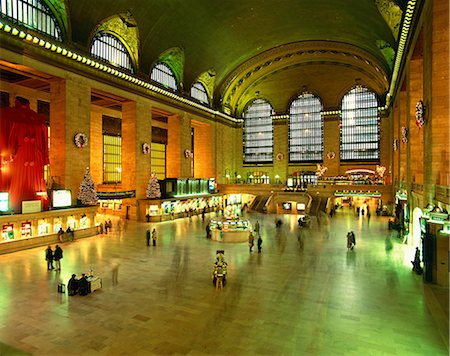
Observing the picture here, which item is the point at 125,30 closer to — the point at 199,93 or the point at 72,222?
the point at 199,93

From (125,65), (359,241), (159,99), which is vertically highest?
(125,65)

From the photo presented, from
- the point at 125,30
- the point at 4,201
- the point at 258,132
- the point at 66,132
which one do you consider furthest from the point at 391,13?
the point at 258,132

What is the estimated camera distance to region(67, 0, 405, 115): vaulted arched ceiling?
23984 millimetres

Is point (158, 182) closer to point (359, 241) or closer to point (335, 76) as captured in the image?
point (359, 241)

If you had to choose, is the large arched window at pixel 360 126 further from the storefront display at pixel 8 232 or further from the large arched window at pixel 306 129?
the storefront display at pixel 8 232

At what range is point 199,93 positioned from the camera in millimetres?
38344

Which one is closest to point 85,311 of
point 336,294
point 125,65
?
point 336,294

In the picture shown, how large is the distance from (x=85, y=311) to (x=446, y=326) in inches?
350

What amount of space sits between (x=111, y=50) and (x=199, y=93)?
14.1 meters

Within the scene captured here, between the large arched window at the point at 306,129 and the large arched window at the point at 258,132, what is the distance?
3.25m

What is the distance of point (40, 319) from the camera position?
796 centimetres

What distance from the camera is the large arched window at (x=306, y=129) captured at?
44.7 meters

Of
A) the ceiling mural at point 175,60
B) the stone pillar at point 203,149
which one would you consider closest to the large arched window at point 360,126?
A: the stone pillar at point 203,149

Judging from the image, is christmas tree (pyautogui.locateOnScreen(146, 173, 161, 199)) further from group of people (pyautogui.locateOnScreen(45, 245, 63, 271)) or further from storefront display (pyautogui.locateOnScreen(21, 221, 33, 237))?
group of people (pyautogui.locateOnScreen(45, 245, 63, 271))
